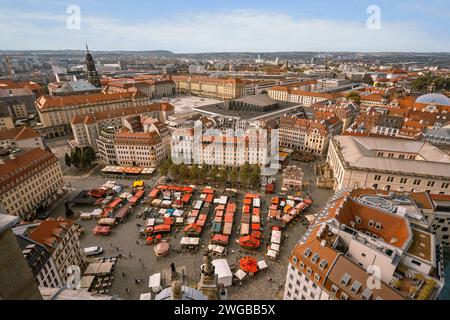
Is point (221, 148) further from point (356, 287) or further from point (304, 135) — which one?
point (356, 287)

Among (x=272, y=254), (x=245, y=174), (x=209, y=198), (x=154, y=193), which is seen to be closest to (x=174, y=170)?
(x=154, y=193)

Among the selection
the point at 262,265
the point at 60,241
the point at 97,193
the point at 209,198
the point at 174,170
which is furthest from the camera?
the point at 174,170

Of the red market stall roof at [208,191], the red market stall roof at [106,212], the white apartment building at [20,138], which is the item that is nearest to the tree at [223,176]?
the red market stall roof at [208,191]

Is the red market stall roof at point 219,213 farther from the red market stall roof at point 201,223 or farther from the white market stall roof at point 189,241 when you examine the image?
the white market stall roof at point 189,241

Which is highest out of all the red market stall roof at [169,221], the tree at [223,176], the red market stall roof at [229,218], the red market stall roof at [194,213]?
the tree at [223,176]

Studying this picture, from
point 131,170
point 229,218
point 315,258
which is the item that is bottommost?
point 229,218

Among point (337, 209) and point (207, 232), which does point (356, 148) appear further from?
point (207, 232)
